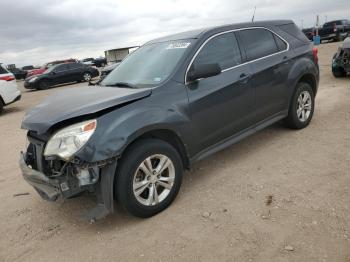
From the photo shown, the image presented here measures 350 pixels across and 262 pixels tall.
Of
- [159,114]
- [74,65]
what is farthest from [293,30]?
[74,65]

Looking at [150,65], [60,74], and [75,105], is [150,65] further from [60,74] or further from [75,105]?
[60,74]

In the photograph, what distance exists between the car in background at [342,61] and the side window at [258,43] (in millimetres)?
5269

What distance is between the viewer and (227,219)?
3426 millimetres

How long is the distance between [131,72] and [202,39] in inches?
38.6

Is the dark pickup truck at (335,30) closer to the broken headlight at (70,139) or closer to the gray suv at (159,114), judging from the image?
the gray suv at (159,114)

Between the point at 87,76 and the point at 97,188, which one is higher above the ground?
the point at 87,76

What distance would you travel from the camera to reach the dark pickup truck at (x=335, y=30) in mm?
29047

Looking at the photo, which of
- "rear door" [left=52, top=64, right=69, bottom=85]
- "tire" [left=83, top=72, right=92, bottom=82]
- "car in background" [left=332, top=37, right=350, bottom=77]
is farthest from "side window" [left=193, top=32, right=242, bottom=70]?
"tire" [left=83, top=72, right=92, bottom=82]

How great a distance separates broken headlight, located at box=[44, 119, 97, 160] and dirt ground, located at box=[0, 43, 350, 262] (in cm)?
90

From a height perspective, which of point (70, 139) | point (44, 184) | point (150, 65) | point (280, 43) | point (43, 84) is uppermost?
point (280, 43)

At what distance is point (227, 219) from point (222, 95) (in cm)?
150

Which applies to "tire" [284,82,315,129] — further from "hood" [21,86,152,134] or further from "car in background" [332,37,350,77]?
"car in background" [332,37,350,77]

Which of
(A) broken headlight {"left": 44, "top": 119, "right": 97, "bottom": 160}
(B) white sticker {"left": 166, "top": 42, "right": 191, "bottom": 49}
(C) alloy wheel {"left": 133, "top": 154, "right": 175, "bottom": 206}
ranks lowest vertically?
(C) alloy wheel {"left": 133, "top": 154, "right": 175, "bottom": 206}

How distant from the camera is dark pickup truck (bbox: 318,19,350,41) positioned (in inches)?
1144
